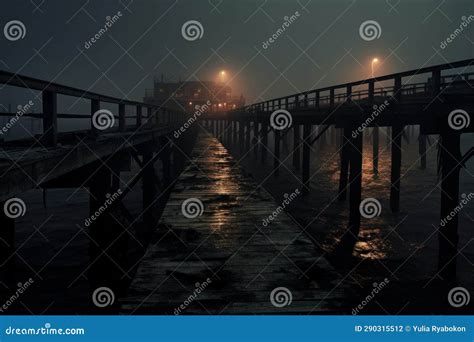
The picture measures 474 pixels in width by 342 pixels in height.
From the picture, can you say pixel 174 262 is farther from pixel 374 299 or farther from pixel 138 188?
pixel 138 188

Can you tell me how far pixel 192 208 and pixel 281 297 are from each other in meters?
3.68

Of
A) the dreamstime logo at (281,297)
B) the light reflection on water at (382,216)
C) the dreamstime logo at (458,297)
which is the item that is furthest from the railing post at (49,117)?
the light reflection on water at (382,216)

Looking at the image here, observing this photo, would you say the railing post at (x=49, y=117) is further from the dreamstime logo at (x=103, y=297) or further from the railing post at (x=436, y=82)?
the railing post at (x=436, y=82)

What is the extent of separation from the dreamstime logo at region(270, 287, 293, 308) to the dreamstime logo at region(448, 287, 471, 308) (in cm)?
531

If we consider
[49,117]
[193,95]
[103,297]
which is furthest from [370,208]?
[193,95]

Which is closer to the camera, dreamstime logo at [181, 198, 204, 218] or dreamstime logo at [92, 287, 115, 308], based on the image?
dreamstime logo at [181, 198, 204, 218]

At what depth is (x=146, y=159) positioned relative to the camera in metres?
13.1

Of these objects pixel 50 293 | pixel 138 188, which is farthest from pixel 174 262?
pixel 138 188

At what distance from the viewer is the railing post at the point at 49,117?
502cm

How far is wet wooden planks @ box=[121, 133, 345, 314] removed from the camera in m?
3.30

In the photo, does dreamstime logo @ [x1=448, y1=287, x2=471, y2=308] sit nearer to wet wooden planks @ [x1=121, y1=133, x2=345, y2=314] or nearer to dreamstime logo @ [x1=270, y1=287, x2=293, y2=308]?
wet wooden planks @ [x1=121, y1=133, x2=345, y2=314]

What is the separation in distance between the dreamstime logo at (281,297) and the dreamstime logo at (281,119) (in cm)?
Result: 1641
